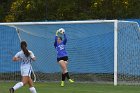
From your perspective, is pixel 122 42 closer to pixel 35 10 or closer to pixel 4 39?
pixel 4 39

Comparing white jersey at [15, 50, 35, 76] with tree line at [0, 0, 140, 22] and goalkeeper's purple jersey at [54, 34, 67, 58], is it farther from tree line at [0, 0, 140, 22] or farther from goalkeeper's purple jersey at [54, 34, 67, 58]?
tree line at [0, 0, 140, 22]

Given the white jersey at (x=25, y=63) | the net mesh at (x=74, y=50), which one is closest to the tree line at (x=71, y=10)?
the net mesh at (x=74, y=50)

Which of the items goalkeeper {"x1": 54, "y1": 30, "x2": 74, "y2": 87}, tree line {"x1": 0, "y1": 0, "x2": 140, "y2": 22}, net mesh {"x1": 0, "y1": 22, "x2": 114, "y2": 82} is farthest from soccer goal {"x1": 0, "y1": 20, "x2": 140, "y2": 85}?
tree line {"x1": 0, "y1": 0, "x2": 140, "y2": 22}

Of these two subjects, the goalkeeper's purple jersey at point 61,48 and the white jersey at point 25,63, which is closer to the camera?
the white jersey at point 25,63

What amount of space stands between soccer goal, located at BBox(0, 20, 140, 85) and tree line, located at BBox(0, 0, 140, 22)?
25.1 feet

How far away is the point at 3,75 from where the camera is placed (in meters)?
25.0

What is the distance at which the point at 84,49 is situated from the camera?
23.4 m

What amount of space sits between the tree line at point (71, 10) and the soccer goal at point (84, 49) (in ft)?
25.1

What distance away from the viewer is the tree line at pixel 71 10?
105 feet

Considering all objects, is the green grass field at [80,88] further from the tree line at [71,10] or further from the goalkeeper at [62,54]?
the tree line at [71,10]

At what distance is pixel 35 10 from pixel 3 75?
9.06m

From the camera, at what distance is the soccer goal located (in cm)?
2255

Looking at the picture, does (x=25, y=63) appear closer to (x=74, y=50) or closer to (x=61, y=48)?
(x=61, y=48)

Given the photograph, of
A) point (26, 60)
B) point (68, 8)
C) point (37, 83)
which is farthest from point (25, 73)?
point (68, 8)
